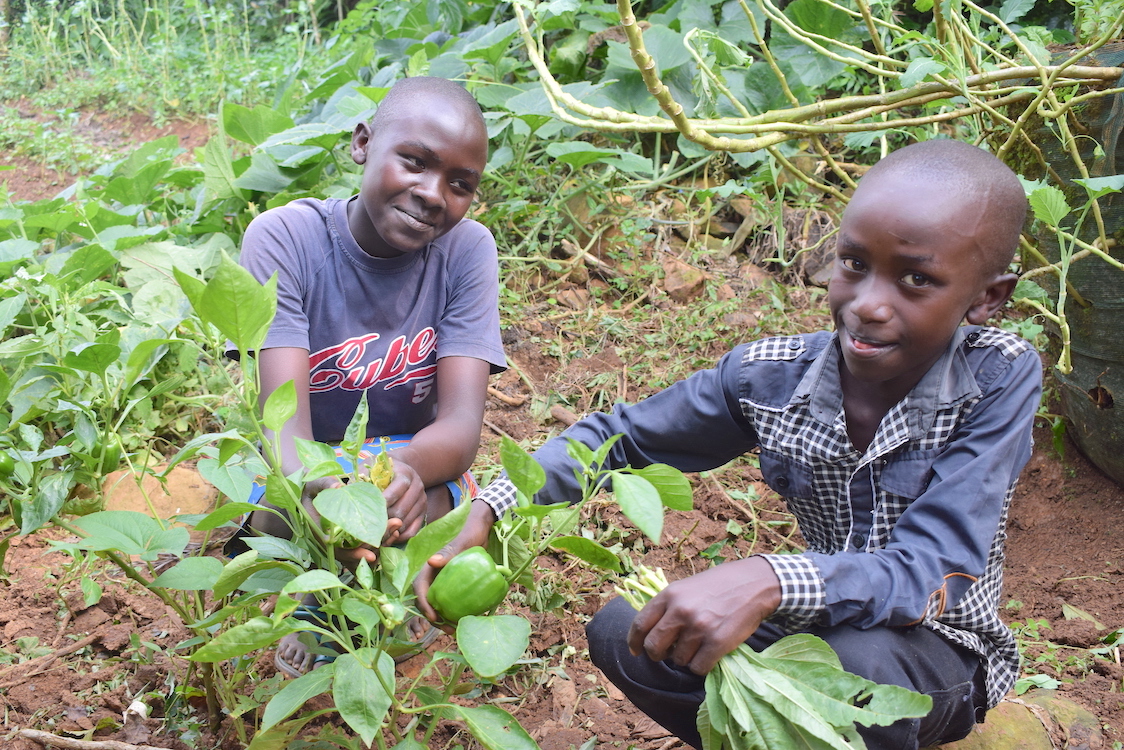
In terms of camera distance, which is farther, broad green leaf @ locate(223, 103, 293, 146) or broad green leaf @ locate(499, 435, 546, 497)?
broad green leaf @ locate(223, 103, 293, 146)

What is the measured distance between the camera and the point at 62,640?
181 cm

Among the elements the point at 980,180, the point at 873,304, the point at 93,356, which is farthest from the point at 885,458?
the point at 93,356

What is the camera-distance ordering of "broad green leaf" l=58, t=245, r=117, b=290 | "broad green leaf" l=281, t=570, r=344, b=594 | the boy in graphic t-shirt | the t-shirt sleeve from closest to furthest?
1. "broad green leaf" l=281, t=570, r=344, b=594
2. the boy in graphic t-shirt
3. the t-shirt sleeve
4. "broad green leaf" l=58, t=245, r=117, b=290

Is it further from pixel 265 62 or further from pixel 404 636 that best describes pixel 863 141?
pixel 265 62

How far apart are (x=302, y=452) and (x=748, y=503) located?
1.50 m

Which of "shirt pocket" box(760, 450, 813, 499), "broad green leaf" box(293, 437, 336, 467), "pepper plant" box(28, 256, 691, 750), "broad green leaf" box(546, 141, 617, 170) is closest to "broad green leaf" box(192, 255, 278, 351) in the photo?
"pepper plant" box(28, 256, 691, 750)

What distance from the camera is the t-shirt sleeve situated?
195 cm

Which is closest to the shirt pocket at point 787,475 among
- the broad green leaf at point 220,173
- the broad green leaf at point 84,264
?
the broad green leaf at point 84,264

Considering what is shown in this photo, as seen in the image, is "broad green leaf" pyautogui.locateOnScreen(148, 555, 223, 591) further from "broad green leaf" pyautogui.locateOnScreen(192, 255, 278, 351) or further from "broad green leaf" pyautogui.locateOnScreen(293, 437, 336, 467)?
"broad green leaf" pyautogui.locateOnScreen(192, 255, 278, 351)

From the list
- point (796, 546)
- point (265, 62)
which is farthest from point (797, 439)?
point (265, 62)

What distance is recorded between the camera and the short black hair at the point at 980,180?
1344 millimetres

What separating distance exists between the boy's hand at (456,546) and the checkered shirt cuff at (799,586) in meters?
0.42

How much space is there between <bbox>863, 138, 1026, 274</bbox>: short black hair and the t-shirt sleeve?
86 cm

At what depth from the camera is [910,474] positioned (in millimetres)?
1445
